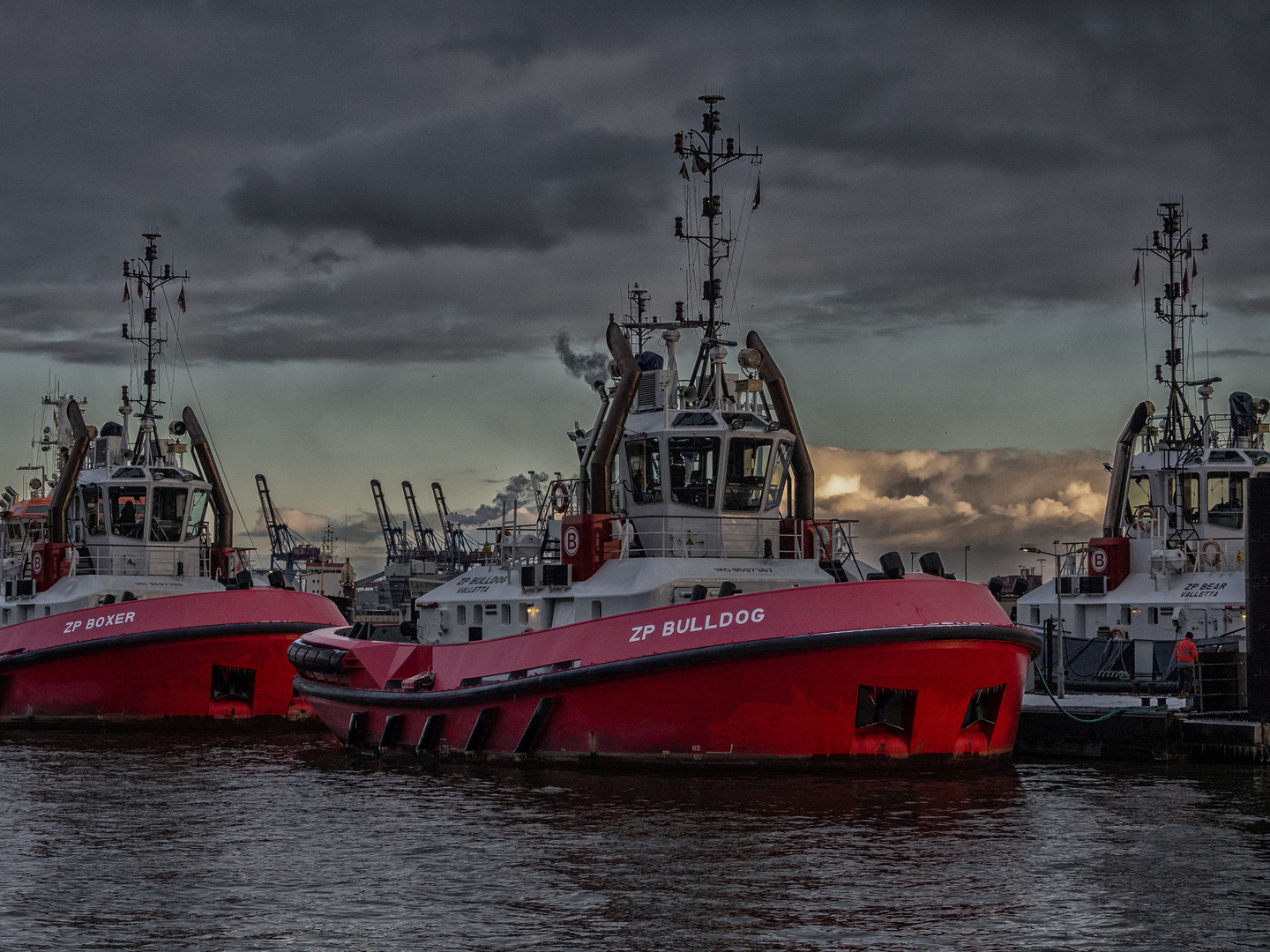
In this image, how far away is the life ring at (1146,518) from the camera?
2773 centimetres

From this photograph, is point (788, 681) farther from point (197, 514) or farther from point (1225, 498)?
point (197, 514)

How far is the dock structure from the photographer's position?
18.7 meters

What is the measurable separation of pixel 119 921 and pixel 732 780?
6.94 meters

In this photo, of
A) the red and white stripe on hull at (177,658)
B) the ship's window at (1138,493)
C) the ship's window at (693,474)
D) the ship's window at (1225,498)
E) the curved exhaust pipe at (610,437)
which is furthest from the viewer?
the ship's window at (1138,493)

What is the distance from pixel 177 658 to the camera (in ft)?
77.5

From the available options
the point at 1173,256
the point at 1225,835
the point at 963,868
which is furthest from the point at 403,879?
the point at 1173,256

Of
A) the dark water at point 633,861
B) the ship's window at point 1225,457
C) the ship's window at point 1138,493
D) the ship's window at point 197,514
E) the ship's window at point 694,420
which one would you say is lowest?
the dark water at point 633,861

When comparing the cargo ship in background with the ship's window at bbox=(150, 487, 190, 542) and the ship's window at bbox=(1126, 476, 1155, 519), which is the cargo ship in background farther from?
the ship's window at bbox=(150, 487, 190, 542)

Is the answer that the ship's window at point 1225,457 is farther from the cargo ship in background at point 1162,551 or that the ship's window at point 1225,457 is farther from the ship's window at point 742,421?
the ship's window at point 742,421

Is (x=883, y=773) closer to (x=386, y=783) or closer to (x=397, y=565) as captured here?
(x=386, y=783)

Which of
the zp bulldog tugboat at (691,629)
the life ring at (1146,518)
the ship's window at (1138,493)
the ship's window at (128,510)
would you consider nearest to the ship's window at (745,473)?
the zp bulldog tugboat at (691,629)

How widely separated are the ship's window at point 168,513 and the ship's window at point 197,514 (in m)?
0.15

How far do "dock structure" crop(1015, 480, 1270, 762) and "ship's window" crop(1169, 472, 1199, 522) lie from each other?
762 cm

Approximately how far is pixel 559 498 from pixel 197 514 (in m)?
10.2
